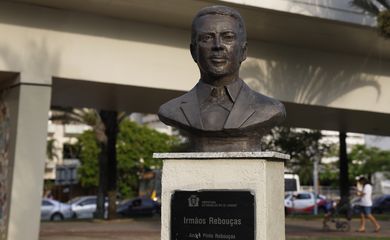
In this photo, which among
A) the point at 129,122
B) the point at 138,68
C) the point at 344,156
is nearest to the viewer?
the point at 138,68

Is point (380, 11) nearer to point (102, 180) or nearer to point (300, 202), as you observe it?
point (102, 180)

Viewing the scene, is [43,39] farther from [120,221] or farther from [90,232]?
[120,221]

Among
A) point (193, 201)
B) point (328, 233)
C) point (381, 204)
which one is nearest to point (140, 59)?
point (328, 233)

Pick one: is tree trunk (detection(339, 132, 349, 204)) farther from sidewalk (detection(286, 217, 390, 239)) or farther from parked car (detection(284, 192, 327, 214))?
parked car (detection(284, 192, 327, 214))

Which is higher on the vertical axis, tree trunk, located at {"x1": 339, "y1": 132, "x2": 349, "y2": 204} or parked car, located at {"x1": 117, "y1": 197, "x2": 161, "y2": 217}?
tree trunk, located at {"x1": 339, "y1": 132, "x2": 349, "y2": 204}

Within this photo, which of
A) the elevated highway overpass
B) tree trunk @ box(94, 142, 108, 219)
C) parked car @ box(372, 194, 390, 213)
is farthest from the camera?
parked car @ box(372, 194, 390, 213)

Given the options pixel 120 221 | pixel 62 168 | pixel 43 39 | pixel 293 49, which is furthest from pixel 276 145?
pixel 62 168

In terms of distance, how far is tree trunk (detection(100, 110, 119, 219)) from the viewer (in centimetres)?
2377

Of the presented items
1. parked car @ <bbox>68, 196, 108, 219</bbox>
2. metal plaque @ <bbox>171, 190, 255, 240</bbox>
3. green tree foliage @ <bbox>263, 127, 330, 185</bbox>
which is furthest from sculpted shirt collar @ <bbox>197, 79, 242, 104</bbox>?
parked car @ <bbox>68, 196, 108, 219</bbox>

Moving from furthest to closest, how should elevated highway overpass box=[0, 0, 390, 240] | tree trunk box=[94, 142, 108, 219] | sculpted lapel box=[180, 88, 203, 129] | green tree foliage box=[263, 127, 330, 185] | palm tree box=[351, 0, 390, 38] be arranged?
green tree foliage box=[263, 127, 330, 185]
tree trunk box=[94, 142, 108, 219]
palm tree box=[351, 0, 390, 38]
elevated highway overpass box=[0, 0, 390, 240]
sculpted lapel box=[180, 88, 203, 129]

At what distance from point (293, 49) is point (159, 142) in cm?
3958

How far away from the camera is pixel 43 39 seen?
13398 millimetres

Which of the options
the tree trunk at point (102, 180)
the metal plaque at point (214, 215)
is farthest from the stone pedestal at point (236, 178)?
the tree trunk at point (102, 180)

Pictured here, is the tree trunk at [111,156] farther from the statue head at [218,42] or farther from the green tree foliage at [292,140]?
the statue head at [218,42]
